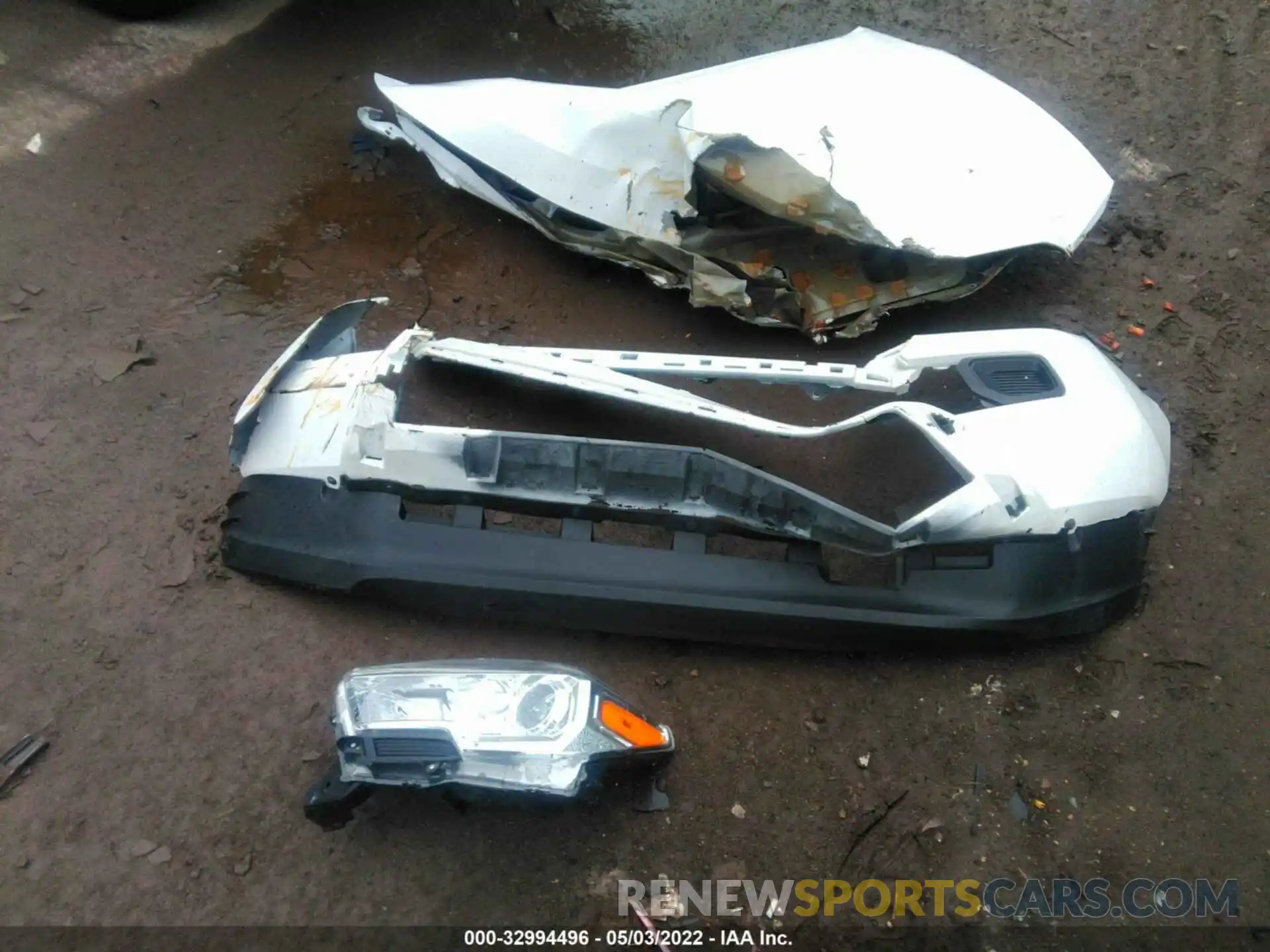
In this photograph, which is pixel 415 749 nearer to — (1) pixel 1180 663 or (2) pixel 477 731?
(2) pixel 477 731

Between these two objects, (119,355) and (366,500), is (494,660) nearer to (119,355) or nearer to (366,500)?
(366,500)

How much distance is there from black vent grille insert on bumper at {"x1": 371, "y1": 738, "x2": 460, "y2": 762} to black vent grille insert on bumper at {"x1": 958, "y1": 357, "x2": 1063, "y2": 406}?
1.79 meters

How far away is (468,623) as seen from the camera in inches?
111

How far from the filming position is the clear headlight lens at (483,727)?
6.98 feet

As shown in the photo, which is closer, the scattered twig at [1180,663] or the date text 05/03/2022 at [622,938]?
the date text 05/03/2022 at [622,938]

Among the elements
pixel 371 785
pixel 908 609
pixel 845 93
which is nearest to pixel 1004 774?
pixel 908 609

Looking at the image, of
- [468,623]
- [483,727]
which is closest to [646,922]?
[483,727]

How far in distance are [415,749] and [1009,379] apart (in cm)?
198

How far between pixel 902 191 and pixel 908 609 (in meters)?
1.49

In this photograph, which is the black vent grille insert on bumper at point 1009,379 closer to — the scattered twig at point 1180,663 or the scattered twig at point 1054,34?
the scattered twig at point 1180,663

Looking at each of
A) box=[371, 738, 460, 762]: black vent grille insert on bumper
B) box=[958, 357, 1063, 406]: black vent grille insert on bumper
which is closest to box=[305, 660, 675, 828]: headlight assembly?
box=[371, 738, 460, 762]: black vent grille insert on bumper

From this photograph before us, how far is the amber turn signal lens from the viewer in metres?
2.22

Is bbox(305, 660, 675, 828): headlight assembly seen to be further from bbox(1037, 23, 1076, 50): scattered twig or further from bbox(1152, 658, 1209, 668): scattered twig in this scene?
bbox(1037, 23, 1076, 50): scattered twig

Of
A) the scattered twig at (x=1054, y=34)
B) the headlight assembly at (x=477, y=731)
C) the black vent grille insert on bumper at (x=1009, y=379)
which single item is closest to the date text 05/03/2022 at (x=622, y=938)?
the headlight assembly at (x=477, y=731)
